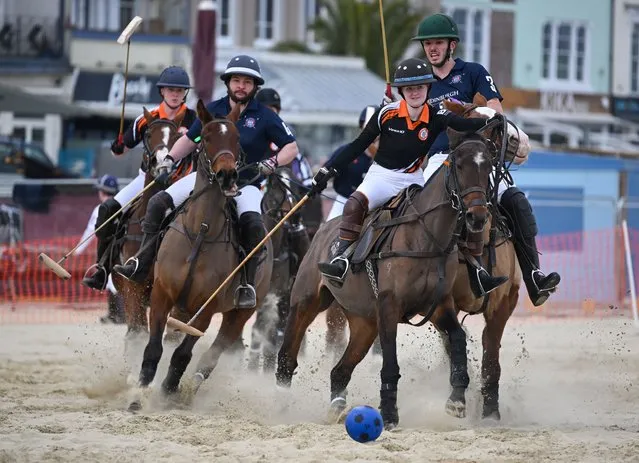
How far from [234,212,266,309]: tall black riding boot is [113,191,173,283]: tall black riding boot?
654 mm

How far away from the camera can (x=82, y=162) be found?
32.8 metres

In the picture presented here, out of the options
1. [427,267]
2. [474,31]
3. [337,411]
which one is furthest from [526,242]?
[474,31]

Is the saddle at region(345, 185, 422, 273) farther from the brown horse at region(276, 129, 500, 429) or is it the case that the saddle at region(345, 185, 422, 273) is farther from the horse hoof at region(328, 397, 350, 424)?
the horse hoof at region(328, 397, 350, 424)

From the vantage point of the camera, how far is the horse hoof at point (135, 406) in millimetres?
10344

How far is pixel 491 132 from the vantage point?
9398mm

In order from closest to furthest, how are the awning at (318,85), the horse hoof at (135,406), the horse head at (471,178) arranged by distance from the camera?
the horse head at (471,178)
the horse hoof at (135,406)
the awning at (318,85)

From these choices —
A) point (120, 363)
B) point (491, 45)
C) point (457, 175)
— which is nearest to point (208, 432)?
point (457, 175)

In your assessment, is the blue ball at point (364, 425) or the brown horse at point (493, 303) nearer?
the blue ball at point (364, 425)

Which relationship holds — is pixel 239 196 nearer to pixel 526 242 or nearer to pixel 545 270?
pixel 526 242

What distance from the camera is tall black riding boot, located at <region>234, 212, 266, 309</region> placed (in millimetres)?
10859

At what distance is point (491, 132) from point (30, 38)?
92.0 ft

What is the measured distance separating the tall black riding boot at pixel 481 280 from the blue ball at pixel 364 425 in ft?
7.04

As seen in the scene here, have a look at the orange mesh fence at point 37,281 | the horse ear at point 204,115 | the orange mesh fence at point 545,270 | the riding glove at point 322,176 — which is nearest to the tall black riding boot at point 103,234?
the horse ear at point 204,115

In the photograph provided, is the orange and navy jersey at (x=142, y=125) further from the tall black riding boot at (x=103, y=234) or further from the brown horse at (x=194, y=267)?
the brown horse at (x=194, y=267)
